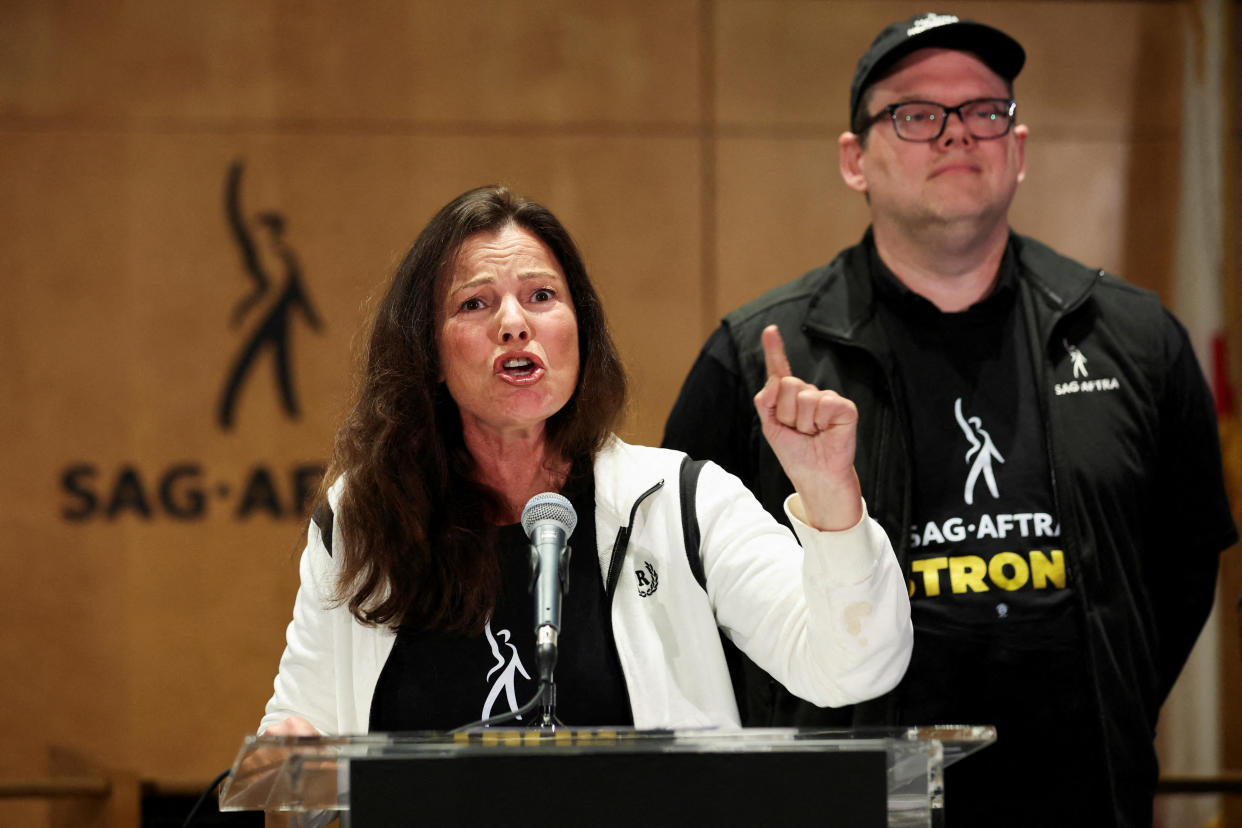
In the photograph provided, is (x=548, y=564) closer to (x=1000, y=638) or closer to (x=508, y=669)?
(x=508, y=669)

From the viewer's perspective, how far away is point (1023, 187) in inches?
178

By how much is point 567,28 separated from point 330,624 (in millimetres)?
3081

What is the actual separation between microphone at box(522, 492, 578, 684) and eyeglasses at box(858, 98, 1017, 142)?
1300 millimetres

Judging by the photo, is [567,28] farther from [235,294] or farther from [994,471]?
[994,471]

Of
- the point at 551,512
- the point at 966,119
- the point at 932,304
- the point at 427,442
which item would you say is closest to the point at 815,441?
the point at 551,512

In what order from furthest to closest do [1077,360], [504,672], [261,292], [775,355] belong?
[261,292], [1077,360], [504,672], [775,355]

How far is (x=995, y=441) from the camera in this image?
2357mm

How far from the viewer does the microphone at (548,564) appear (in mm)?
1358

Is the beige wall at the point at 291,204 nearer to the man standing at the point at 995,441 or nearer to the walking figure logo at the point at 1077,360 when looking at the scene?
the man standing at the point at 995,441

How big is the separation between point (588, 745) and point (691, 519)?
0.64 metres

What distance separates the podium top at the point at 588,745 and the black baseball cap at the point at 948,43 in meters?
1.60

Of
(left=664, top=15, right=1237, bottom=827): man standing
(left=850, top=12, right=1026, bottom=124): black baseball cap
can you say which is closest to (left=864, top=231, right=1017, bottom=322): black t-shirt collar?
(left=664, top=15, right=1237, bottom=827): man standing

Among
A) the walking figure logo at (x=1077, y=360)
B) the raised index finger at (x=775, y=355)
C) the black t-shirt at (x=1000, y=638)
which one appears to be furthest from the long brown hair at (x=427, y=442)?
the walking figure logo at (x=1077, y=360)

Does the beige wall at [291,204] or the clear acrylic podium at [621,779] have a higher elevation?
the beige wall at [291,204]
